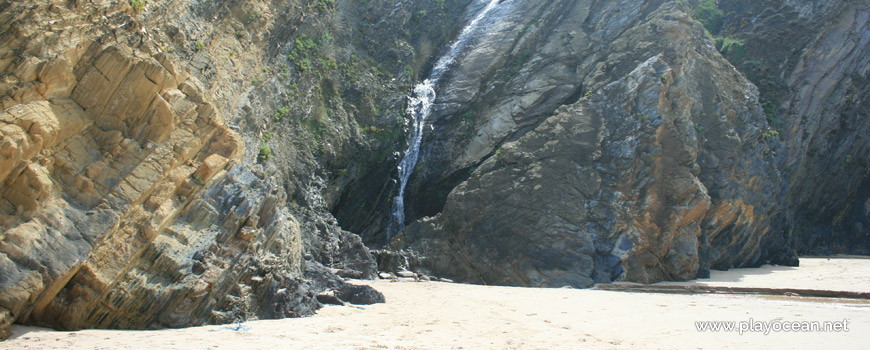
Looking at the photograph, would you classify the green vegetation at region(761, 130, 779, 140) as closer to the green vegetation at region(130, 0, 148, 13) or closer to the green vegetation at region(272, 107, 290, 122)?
the green vegetation at region(272, 107, 290, 122)

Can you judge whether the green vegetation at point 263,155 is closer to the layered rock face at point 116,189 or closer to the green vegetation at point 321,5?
the layered rock face at point 116,189

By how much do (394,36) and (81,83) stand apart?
20.2m

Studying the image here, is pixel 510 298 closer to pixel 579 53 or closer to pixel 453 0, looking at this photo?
pixel 579 53

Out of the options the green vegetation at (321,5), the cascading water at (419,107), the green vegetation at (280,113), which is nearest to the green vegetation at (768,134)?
the cascading water at (419,107)

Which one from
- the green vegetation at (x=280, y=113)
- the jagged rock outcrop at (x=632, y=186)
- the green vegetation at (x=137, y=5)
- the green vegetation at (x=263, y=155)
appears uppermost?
the green vegetation at (x=137, y=5)

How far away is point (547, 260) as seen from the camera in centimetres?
1778

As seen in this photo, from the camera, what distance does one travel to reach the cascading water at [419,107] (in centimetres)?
2341

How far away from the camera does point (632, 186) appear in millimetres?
19047

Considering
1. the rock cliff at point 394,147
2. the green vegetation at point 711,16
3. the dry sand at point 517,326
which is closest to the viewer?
the dry sand at point 517,326

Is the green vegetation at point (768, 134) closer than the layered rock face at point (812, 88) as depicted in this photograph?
Yes

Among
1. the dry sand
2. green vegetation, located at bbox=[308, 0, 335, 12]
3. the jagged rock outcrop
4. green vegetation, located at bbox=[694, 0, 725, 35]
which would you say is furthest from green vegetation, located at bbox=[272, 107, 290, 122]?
green vegetation, located at bbox=[694, 0, 725, 35]

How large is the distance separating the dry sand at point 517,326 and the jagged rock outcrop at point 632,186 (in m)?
3.65

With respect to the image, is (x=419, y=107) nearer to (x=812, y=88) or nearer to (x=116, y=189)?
(x=116, y=189)

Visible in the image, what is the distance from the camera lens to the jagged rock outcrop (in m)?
18.1
